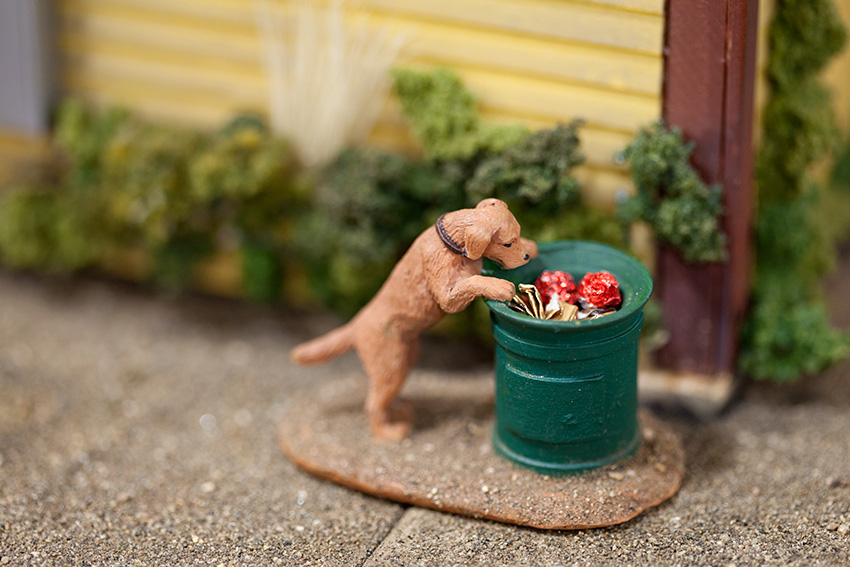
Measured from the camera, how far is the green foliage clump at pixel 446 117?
4.86 meters

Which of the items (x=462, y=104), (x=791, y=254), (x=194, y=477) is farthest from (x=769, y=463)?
(x=194, y=477)

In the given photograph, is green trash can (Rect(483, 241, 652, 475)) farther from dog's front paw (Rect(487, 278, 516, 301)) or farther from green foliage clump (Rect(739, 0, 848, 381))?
green foliage clump (Rect(739, 0, 848, 381))

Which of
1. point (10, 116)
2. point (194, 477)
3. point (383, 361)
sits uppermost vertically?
point (10, 116)

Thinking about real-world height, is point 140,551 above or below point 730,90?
below

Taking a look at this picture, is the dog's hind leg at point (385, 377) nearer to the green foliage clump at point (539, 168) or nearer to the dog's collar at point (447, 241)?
the dog's collar at point (447, 241)

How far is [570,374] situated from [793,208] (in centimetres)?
183

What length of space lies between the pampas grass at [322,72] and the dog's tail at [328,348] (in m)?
1.24

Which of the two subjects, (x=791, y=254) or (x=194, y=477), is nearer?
(x=194, y=477)

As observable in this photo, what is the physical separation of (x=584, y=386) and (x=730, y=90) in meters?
1.54

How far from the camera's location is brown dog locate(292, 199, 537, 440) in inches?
156

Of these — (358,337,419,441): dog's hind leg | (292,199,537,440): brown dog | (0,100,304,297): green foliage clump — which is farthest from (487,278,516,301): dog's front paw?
(0,100,304,297): green foliage clump

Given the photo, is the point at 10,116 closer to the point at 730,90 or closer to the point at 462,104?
the point at 462,104

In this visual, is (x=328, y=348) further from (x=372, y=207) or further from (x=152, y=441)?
(x=152, y=441)

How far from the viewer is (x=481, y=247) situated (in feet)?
13.0
